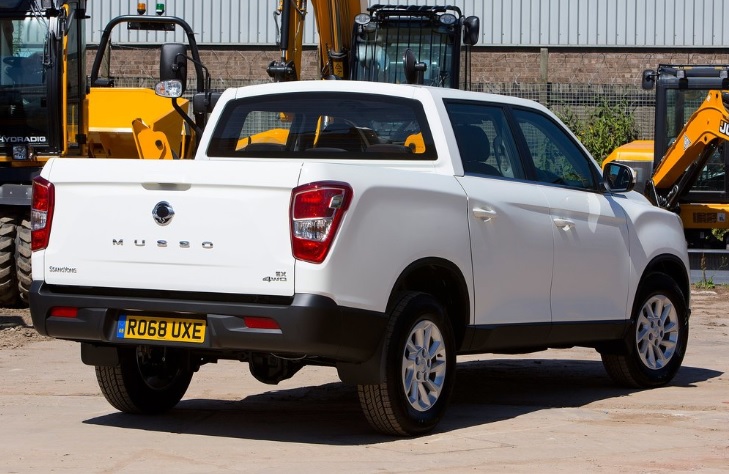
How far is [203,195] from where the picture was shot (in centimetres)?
708

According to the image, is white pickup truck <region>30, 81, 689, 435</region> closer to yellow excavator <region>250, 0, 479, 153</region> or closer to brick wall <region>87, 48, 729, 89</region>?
yellow excavator <region>250, 0, 479, 153</region>

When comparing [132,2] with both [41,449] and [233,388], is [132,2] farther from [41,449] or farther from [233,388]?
[41,449]

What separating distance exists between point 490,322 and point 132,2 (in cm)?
2563

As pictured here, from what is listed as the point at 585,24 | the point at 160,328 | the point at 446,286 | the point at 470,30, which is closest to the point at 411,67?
the point at 470,30

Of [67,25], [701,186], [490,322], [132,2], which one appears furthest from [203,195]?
[132,2]

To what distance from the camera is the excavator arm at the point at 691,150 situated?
1920 cm

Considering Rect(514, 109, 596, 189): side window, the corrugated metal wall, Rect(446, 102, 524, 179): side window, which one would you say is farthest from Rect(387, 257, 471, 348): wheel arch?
the corrugated metal wall

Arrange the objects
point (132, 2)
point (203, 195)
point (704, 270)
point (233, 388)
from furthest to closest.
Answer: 1. point (132, 2)
2. point (704, 270)
3. point (233, 388)
4. point (203, 195)

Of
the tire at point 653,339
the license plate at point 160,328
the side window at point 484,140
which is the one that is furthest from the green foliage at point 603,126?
the license plate at point 160,328

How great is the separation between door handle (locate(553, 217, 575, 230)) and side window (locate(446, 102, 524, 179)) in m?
0.34

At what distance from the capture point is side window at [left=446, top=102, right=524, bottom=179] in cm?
816

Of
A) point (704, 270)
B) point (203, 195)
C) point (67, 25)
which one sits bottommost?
point (704, 270)

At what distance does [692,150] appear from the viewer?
19688 millimetres

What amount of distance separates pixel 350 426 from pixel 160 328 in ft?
4.29
